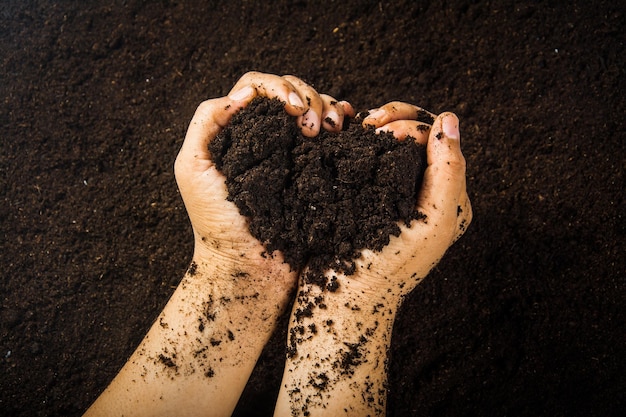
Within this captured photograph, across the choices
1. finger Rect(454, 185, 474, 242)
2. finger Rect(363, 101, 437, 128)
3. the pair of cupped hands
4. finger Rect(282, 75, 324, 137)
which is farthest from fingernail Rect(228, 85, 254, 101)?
finger Rect(454, 185, 474, 242)

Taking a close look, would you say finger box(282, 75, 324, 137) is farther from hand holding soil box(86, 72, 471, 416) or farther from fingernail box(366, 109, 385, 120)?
fingernail box(366, 109, 385, 120)

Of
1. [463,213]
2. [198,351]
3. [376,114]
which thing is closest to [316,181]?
[376,114]

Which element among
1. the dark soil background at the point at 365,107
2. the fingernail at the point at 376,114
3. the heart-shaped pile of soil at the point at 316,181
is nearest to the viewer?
the heart-shaped pile of soil at the point at 316,181

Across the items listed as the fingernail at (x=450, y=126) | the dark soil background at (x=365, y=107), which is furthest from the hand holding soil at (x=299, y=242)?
the dark soil background at (x=365, y=107)

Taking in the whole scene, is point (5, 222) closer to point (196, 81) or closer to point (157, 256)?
point (157, 256)

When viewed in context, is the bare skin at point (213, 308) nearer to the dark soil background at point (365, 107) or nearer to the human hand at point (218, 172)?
the human hand at point (218, 172)

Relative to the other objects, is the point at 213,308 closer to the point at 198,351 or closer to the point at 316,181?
the point at 198,351
